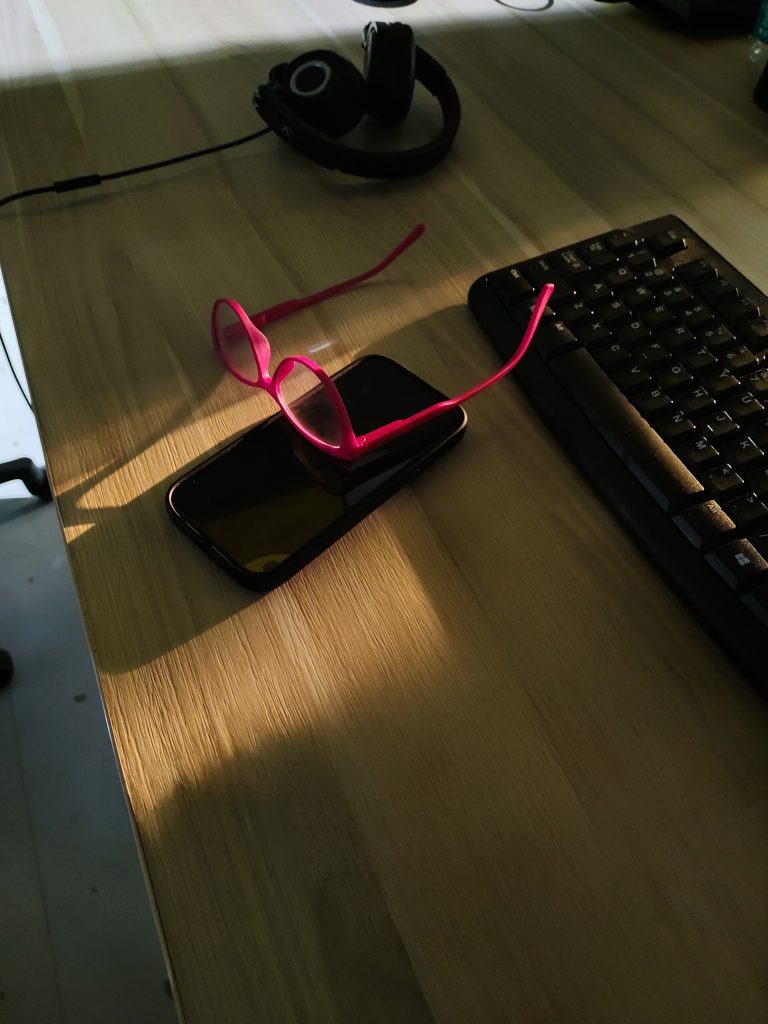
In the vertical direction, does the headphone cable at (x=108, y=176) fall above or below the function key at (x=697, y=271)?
above

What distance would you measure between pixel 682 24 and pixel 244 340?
0.56m

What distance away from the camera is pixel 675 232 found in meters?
0.47

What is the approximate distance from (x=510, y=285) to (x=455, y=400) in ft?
0.31

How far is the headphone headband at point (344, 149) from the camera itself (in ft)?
1.71

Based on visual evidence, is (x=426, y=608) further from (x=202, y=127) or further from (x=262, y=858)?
(x=202, y=127)

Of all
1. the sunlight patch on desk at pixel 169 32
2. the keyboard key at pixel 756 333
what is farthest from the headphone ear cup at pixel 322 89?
the keyboard key at pixel 756 333

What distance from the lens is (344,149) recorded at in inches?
20.3

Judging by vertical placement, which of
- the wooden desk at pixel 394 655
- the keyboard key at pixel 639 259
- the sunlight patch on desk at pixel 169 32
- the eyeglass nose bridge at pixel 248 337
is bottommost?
the wooden desk at pixel 394 655

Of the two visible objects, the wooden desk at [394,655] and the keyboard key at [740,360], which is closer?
the wooden desk at [394,655]

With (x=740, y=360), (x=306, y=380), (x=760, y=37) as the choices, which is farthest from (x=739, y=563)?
(x=760, y=37)

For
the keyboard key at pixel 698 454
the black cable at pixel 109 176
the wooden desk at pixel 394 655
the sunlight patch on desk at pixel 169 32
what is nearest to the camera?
the wooden desk at pixel 394 655

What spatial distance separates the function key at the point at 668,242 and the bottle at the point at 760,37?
1.10ft

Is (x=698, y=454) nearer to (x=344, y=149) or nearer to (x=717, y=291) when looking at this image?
(x=717, y=291)

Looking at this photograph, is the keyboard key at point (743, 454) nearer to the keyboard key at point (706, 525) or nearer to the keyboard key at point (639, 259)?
the keyboard key at point (706, 525)
